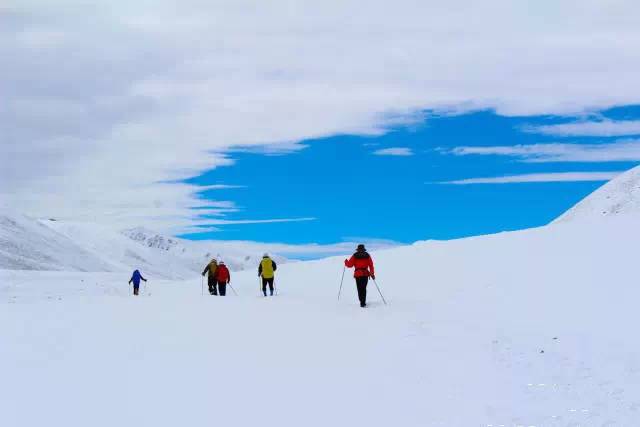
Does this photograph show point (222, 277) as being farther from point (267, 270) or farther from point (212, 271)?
point (267, 270)

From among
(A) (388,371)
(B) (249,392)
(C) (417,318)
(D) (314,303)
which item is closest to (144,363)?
(B) (249,392)

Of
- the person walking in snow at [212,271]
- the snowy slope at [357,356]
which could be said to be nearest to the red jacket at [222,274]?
the person walking in snow at [212,271]

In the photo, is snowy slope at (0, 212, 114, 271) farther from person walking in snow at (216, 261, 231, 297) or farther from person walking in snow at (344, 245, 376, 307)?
person walking in snow at (344, 245, 376, 307)

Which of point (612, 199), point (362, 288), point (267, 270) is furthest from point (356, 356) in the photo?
point (612, 199)

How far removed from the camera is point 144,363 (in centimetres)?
1244

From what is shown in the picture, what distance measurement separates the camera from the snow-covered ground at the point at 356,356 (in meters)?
9.25

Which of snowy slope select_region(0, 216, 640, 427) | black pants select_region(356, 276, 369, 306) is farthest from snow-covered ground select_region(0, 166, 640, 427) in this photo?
black pants select_region(356, 276, 369, 306)

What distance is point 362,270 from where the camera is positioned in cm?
2142

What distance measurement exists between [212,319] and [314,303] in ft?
16.7

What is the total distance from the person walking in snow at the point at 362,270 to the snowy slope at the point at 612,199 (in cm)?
12785

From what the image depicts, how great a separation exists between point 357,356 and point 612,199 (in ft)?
501

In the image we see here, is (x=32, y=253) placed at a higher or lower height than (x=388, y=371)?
higher

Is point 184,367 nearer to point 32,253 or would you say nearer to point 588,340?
point 588,340

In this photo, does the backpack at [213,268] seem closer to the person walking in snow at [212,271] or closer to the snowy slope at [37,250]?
the person walking in snow at [212,271]
